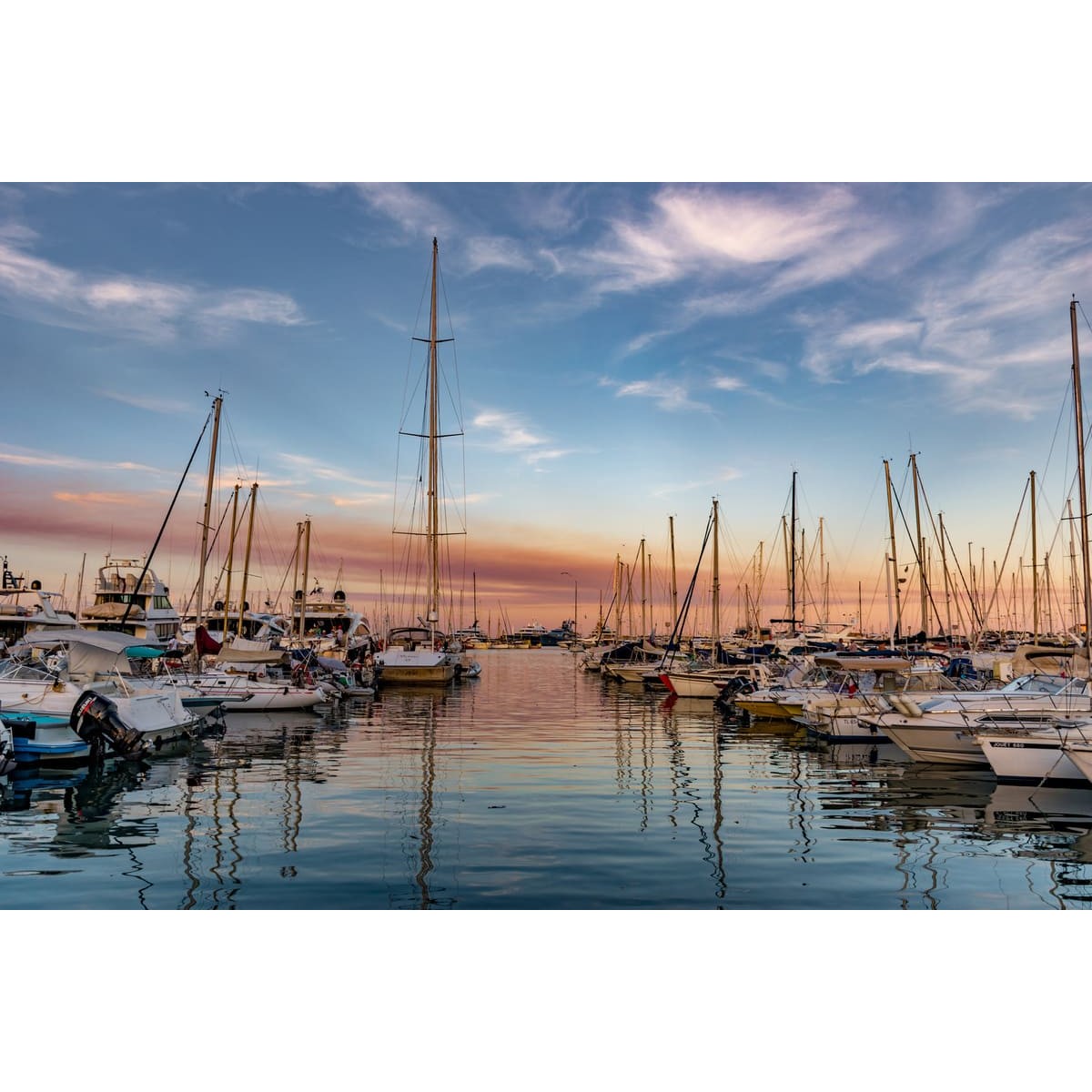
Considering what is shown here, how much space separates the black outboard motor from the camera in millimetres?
19688

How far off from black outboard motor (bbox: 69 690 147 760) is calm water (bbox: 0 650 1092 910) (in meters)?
0.57

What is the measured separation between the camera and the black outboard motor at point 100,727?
19.7 meters

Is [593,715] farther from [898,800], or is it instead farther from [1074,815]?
[1074,815]

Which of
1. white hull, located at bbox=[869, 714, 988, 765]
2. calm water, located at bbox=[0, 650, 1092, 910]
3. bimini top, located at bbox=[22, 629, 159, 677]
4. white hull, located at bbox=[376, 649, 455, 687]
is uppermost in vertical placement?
bimini top, located at bbox=[22, 629, 159, 677]

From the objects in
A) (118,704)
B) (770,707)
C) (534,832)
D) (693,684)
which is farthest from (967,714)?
(693,684)

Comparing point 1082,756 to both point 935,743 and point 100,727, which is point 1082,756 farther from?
→ point 100,727

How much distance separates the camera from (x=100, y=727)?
19.8 m

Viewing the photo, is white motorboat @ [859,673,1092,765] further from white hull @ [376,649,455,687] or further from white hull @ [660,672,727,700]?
white hull @ [376,649,455,687]

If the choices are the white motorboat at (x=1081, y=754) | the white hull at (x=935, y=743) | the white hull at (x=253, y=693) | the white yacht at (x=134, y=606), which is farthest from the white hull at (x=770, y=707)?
the white yacht at (x=134, y=606)

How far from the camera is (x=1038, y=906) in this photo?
32.0ft

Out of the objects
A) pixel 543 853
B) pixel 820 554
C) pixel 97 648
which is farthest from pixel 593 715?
pixel 820 554

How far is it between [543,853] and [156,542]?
30.4 meters

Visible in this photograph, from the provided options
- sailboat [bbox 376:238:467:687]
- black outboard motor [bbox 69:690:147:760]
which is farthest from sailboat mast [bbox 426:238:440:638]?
black outboard motor [bbox 69:690:147:760]

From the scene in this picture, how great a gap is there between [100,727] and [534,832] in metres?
11.8
